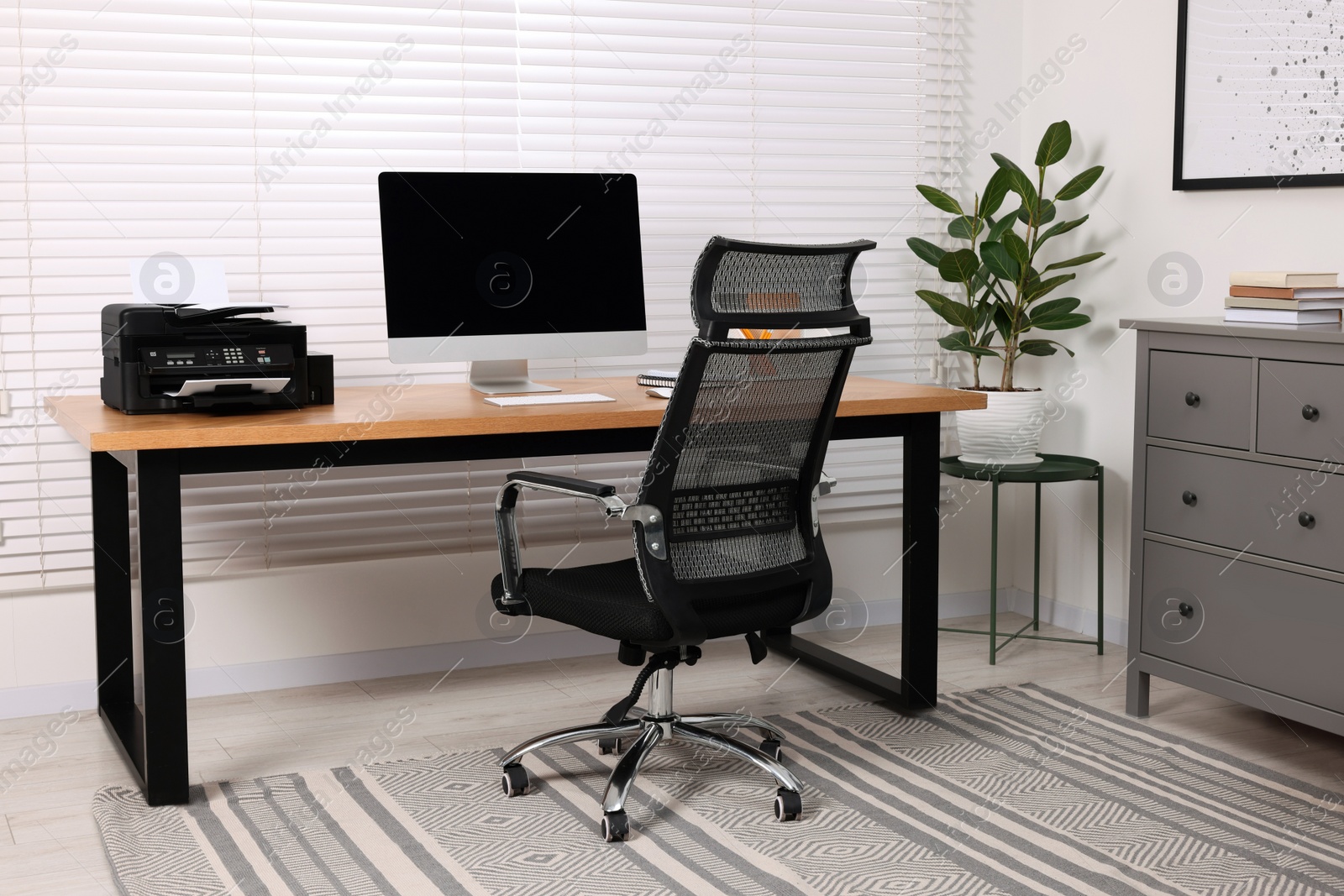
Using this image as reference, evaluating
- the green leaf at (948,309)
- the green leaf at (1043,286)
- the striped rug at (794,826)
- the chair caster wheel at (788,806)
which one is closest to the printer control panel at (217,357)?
the striped rug at (794,826)

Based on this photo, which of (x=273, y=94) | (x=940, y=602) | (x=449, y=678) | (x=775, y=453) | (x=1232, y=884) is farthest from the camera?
(x=940, y=602)

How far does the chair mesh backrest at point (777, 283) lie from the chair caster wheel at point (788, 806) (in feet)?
3.35

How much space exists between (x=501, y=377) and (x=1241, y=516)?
1.88 m

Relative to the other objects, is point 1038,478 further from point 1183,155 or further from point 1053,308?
point 1183,155

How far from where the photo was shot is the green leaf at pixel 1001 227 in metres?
3.87

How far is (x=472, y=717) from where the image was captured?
3.36m

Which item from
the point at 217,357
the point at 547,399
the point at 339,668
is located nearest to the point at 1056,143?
the point at 547,399

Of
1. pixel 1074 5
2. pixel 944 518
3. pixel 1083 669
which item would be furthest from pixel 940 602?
pixel 1074 5

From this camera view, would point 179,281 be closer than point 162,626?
No

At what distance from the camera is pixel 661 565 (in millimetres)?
2494

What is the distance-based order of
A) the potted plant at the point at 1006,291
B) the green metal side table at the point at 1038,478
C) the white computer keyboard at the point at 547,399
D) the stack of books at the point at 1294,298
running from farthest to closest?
the potted plant at the point at 1006,291, the green metal side table at the point at 1038,478, the white computer keyboard at the point at 547,399, the stack of books at the point at 1294,298

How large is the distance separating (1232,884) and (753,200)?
2.46 metres

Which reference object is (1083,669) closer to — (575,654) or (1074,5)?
(575,654)

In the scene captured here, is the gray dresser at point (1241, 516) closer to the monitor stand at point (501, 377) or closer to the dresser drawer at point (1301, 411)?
the dresser drawer at point (1301, 411)
